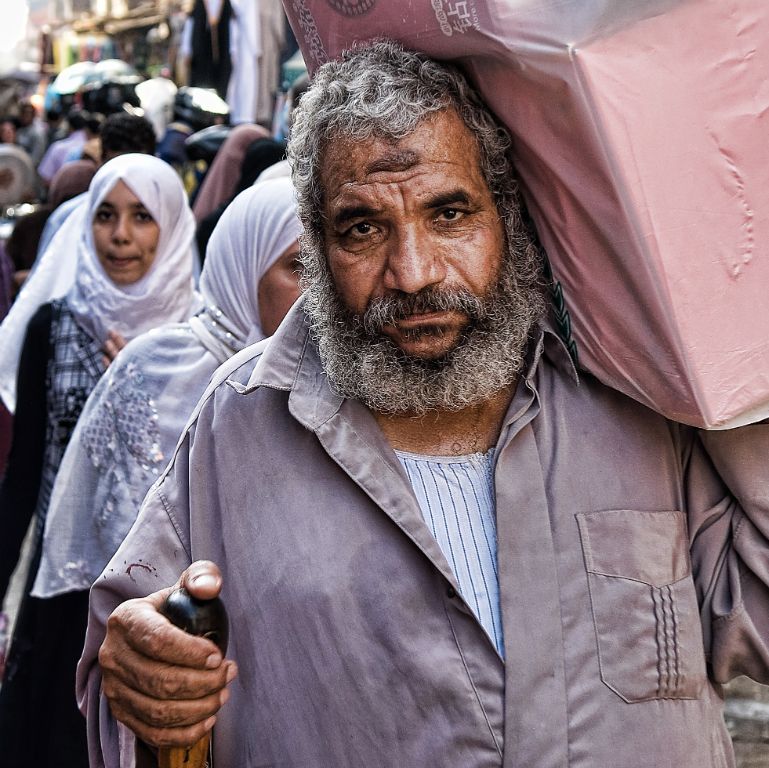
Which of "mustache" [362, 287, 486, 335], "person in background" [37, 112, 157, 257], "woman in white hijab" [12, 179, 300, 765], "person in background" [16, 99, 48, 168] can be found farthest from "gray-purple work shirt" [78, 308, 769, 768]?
"person in background" [16, 99, 48, 168]

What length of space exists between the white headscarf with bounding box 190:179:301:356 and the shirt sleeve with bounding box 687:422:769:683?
1.82 m

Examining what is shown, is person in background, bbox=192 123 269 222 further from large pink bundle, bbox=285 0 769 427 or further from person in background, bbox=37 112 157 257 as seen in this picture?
large pink bundle, bbox=285 0 769 427

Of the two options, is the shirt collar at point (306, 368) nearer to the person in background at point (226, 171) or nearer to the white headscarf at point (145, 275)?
the white headscarf at point (145, 275)

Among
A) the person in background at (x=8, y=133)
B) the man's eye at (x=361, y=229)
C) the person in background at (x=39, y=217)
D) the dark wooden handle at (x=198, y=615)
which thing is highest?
the man's eye at (x=361, y=229)

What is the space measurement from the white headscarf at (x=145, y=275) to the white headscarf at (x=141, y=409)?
0.66 meters

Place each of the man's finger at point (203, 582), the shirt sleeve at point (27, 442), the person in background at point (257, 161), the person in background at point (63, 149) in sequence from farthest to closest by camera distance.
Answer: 1. the person in background at point (63, 149)
2. the person in background at point (257, 161)
3. the shirt sleeve at point (27, 442)
4. the man's finger at point (203, 582)

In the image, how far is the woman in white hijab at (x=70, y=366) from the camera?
12.5ft

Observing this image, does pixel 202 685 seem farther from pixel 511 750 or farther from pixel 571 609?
pixel 571 609

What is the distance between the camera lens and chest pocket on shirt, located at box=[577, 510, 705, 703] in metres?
1.91

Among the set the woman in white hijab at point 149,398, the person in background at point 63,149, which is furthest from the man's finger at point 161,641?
the person in background at point 63,149

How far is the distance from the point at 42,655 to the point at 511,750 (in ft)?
7.90

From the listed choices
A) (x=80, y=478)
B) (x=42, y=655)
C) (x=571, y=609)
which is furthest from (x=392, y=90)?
(x=42, y=655)

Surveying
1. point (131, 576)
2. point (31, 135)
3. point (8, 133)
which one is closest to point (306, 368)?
point (131, 576)

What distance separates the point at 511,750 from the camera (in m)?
1.83
